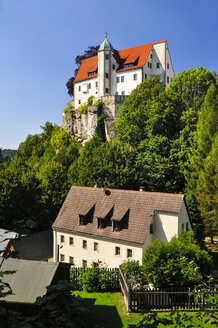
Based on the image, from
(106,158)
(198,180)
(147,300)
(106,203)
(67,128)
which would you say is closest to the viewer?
(147,300)

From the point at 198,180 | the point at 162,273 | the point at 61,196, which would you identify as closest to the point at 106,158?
the point at 61,196

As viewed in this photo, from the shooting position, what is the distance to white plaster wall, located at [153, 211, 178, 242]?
22984 mm

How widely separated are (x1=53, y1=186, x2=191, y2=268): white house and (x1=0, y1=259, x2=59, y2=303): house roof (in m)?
9.89

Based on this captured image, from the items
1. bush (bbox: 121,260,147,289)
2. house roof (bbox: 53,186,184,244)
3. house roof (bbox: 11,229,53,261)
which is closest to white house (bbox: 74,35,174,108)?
house roof (bbox: 53,186,184,244)

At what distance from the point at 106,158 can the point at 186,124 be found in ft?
46.6

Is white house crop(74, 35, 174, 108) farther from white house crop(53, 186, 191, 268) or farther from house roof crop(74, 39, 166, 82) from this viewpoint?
white house crop(53, 186, 191, 268)

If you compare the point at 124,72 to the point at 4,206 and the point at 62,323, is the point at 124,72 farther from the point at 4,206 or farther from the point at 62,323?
the point at 62,323

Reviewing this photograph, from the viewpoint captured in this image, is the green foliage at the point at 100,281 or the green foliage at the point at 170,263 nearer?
the green foliage at the point at 170,263

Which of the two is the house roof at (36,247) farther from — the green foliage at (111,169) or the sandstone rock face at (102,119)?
the sandstone rock face at (102,119)

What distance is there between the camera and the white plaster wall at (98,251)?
2294 cm

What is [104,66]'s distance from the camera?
60.4 meters

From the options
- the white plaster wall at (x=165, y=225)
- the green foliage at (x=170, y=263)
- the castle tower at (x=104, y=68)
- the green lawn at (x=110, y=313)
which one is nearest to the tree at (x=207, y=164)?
the white plaster wall at (x=165, y=225)

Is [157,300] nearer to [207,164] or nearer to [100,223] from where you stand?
[100,223]

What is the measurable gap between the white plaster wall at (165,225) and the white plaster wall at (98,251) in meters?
2.55
